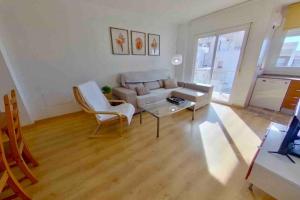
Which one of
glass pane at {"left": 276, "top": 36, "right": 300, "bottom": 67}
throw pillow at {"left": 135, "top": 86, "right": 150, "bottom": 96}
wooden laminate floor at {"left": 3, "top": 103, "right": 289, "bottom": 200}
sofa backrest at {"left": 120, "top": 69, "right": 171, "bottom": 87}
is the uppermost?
glass pane at {"left": 276, "top": 36, "right": 300, "bottom": 67}

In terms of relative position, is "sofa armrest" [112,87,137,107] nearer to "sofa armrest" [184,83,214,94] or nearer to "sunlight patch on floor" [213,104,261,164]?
"sofa armrest" [184,83,214,94]

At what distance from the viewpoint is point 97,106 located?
7.64 ft

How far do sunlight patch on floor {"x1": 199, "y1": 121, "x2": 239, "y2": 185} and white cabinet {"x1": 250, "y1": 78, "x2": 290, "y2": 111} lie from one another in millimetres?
1744

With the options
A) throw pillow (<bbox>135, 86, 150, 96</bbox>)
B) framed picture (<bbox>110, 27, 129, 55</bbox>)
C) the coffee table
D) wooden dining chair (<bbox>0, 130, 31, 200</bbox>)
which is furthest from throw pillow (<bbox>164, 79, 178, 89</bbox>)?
wooden dining chair (<bbox>0, 130, 31, 200</bbox>)

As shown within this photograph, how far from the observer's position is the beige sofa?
2.88 meters

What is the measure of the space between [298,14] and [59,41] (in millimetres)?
5019

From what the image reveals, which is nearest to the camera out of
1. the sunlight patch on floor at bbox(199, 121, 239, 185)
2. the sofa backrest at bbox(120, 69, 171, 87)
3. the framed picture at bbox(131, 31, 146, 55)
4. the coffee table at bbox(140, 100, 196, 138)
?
the sunlight patch on floor at bbox(199, 121, 239, 185)

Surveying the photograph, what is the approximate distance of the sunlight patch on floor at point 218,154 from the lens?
1.52m

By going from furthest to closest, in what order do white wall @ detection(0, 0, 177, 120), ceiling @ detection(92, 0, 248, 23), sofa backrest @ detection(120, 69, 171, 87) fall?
sofa backrest @ detection(120, 69, 171, 87) < ceiling @ detection(92, 0, 248, 23) < white wall @ detection(0, 0, 177, 120)

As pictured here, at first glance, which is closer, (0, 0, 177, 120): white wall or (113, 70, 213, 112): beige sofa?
(0, 0, 177, 120): white wall

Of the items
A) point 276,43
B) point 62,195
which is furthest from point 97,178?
point 276,43

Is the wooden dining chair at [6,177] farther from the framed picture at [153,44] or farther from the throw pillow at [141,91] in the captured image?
the framed picture at [153,44]

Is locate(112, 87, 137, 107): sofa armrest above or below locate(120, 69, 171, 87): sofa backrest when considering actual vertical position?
below

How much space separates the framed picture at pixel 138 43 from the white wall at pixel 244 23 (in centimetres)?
172
